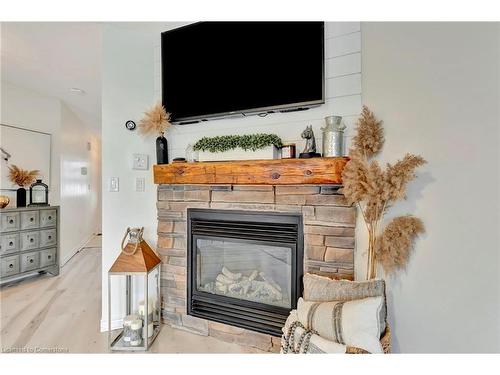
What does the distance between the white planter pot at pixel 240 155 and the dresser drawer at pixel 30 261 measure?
2.72 metres

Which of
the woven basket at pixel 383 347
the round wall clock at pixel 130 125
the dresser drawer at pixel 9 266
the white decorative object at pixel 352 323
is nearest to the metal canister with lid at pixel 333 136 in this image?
the white decorative object at pixel 352 323

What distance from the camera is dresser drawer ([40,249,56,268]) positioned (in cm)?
322

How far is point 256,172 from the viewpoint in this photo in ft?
5.49

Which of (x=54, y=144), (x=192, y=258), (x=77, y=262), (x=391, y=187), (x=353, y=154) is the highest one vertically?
(x=54, y=144)

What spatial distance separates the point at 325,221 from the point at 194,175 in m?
0.95

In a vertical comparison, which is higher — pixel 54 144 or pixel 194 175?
pixel 54 144

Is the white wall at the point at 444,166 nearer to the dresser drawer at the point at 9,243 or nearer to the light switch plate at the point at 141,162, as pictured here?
the light switch plate at the point at 141,162

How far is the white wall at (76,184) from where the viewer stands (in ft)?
13.1

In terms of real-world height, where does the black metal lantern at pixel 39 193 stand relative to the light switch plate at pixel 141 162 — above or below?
below

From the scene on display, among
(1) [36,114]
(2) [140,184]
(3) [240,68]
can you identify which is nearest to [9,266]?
(1) [36,114]

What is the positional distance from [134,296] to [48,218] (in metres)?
2.01

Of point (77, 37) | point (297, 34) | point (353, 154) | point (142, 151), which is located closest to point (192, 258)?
point (142, 151)
